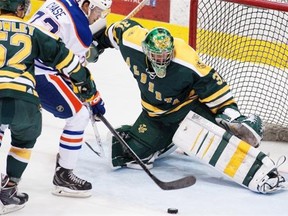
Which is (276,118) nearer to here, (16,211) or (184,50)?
(184,50)

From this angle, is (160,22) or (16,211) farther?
(160,22)

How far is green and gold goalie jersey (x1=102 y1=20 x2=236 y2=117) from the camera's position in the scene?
11.8 ft

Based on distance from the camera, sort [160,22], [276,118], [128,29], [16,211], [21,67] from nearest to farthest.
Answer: [21,67], [16,211], [128,29], [276,118], [160,22]

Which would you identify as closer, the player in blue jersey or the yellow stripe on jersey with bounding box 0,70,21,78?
the yellow stripe on jersey with bounding box 0,70,21,78

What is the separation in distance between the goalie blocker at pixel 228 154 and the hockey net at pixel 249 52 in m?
0.65

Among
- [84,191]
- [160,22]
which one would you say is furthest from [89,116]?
[160,22]

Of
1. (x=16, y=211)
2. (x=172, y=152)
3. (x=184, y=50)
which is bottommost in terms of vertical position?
(x=16, y=211)

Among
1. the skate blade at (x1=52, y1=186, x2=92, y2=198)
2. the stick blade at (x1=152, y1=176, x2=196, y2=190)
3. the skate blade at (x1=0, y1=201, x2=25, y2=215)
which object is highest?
the stick blade at (x1=152, y1=176, x2=196, y2=190)

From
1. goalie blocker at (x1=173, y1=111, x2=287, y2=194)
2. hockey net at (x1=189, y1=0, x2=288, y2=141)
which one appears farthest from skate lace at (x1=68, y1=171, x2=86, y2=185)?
hockey net at (x1=189, y1=0, x2=288, y2=141)

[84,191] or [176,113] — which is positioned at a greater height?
[176,113]

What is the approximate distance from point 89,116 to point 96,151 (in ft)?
1.77

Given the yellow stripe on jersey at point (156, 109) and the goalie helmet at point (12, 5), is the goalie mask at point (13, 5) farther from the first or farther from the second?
the yellow stripe on jersey at point (156, 109)

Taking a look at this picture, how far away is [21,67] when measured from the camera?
310 cm

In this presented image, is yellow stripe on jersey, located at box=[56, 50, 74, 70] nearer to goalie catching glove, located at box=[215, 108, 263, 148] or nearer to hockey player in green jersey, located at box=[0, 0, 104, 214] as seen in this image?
hockey player in green jersey, located at box=[0, 0, 104, 214]
